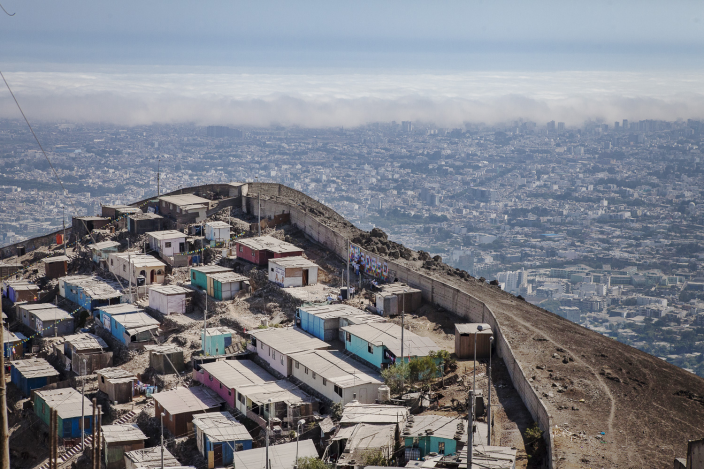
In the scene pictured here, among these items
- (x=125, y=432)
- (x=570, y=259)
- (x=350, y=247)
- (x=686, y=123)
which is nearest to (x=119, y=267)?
(x=350, y=247)

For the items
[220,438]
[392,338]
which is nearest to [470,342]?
[392,338]

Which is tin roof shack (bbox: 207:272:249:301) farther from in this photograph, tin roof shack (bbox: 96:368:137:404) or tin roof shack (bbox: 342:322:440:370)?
tin roof shack (bbox: 342:322:440:370)

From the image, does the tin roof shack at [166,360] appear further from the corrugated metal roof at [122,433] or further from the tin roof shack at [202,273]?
the tin roof shack at [202,273]

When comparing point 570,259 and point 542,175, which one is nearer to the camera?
point 570,259

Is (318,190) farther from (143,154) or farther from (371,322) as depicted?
(371,322)

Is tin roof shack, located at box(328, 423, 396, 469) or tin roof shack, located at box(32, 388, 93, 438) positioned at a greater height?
tin roof shack, located at box(328, 423, 396, 469)

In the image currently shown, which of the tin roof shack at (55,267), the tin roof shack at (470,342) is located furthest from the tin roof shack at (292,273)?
the tin roof shack at (55,267)

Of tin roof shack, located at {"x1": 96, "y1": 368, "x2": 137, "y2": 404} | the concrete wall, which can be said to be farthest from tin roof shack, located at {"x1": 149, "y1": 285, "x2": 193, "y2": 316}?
the concrete wall
